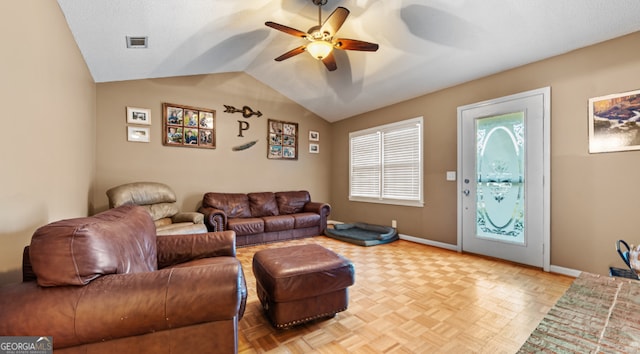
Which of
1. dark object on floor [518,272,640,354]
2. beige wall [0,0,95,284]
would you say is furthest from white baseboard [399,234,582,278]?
beige wall [0,0,95,284]

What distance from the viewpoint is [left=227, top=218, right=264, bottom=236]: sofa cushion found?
3915mm

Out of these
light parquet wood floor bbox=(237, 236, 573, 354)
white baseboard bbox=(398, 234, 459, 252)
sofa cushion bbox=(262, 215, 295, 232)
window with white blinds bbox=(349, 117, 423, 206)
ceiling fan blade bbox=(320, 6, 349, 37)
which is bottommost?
light parquet wood floor bbox=(237, 236, 573, 354)

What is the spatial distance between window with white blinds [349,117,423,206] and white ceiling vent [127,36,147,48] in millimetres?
3730

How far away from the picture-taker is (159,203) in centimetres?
374

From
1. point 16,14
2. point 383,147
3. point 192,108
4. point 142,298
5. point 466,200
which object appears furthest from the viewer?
point 383,147

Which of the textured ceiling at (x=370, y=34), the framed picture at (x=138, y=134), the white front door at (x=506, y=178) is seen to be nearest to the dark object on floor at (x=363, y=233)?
the white front door at (x=506, y=178)

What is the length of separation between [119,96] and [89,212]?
1.69m

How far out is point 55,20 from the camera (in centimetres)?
190

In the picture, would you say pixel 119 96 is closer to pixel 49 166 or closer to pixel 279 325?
pixel 49 166

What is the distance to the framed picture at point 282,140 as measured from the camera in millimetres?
5121

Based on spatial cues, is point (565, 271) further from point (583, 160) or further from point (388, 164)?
point (388, 164)

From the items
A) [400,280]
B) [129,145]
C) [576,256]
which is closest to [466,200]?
[576,256]

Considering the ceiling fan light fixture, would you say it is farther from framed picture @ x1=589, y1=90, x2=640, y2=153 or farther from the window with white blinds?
framed picture @ x1=589, y1=90, x2=640, y2=153

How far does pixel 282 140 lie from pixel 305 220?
177 centimetres
